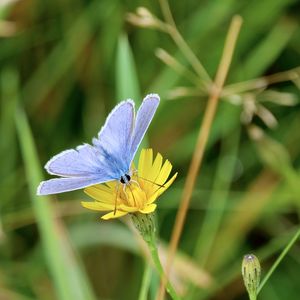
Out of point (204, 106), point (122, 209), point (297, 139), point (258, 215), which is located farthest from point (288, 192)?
point (122, 209)

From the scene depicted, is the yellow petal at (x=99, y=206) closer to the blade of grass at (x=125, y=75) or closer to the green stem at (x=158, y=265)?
the green stem at (x=158, y=265)

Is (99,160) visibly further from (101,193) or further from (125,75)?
(125,75)

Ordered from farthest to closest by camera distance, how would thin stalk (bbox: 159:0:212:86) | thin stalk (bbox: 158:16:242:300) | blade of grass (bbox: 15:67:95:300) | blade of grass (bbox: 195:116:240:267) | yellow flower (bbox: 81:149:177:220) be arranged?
blade of grass (bbox: 195:116:240:267)
thin stalk (bbox: 159:0:212:86)
blade of grass (bbox: 15:67:95:300)
thin stalk (bbox: 158:16:242:300)
yellow flower (bbox: 81:149:177:220)

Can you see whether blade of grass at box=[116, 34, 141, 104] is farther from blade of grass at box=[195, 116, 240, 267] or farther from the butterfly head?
the butterfly head

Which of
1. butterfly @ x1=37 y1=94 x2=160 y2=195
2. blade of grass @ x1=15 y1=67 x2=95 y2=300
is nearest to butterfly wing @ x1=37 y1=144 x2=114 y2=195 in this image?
butterfly @ x1=37 y1=94 x2=160 y2=195

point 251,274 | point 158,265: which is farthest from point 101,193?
point 251,274

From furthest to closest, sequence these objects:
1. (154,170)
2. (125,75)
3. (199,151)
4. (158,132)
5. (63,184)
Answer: (158,132)
(125,75)
(199,151)
(154,170)
(63,184)
